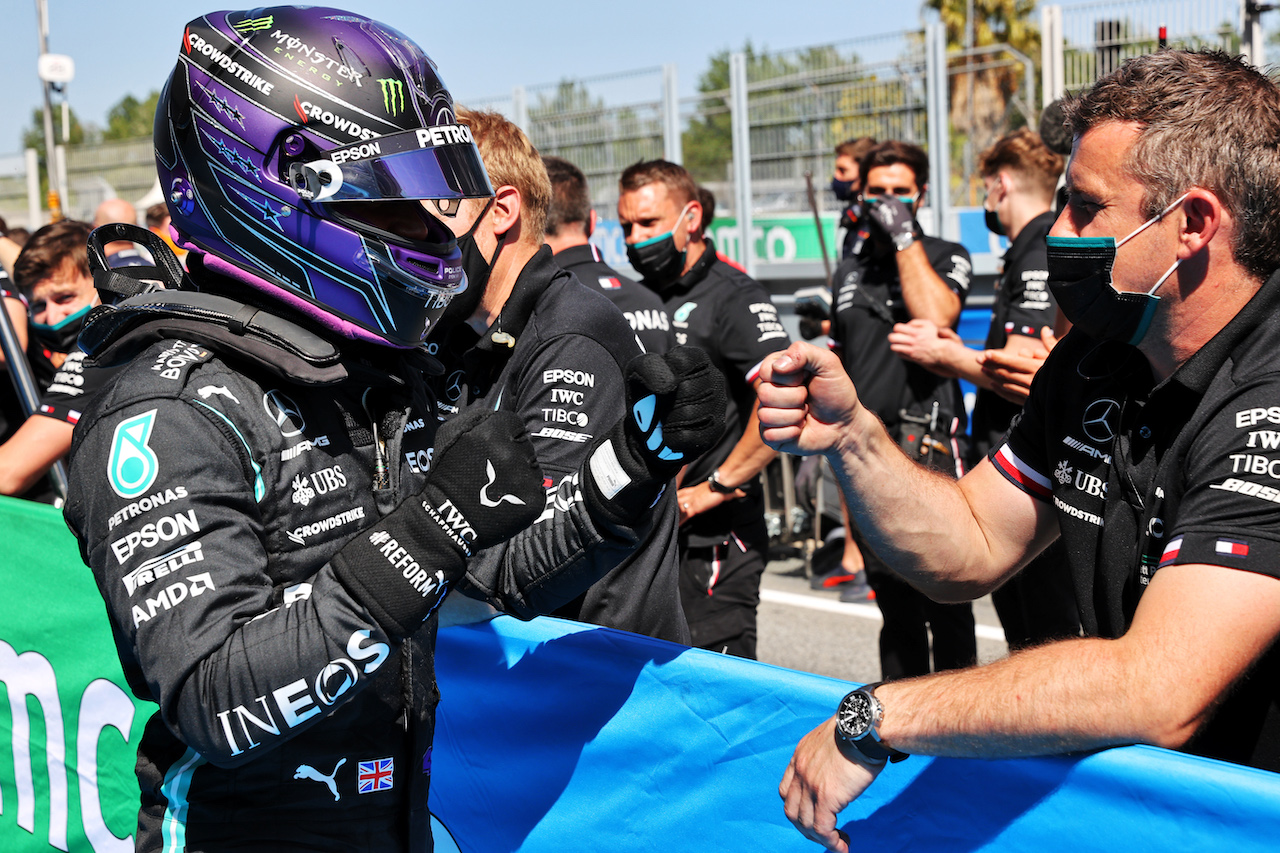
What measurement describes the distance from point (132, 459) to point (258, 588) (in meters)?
0.24

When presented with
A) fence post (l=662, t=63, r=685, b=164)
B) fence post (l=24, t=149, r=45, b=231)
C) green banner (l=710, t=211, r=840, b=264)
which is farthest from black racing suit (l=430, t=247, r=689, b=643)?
fence post (l=24, t=149, r=45, b=231)

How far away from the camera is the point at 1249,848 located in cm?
135

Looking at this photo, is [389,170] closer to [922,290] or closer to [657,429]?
[657,429]

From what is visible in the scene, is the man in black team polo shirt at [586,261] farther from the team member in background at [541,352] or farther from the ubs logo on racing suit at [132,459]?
the ubs logo on racing suit at [132,459]

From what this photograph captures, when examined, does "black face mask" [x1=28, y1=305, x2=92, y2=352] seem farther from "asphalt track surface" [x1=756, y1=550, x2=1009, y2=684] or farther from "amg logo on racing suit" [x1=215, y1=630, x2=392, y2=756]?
"amg logo on racing suit" [x1=215, y1=630, x2=392, y2=756]

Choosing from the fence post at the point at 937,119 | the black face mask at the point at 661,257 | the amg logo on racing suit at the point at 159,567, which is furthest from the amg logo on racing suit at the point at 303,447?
the fence post at the point at 937,119

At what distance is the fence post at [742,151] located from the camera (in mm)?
10336

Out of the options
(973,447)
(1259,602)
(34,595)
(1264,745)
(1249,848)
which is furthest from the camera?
(973,447)

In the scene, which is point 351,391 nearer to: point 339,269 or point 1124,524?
point 339,269

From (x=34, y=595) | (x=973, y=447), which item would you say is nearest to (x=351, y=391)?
(x=34, y=595)

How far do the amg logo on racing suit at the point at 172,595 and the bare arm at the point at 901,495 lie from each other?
1.03m

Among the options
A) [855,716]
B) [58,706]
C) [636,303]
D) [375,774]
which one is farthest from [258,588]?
[636,303]

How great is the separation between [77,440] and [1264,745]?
1.83 metres

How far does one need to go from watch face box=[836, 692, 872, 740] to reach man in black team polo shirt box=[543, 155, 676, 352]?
2.43 meters
